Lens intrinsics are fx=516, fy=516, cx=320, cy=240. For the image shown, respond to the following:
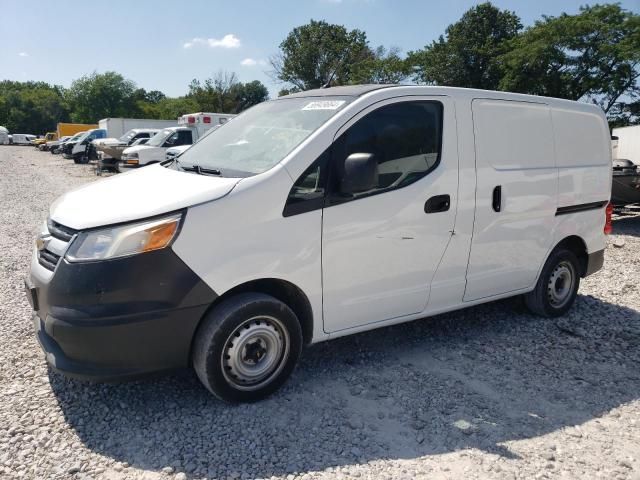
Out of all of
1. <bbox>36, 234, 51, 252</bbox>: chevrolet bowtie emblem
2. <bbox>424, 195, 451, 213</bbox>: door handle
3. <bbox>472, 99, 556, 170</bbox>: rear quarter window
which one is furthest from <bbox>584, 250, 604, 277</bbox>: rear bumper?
<bbox>36, 234, 51, 252</bbox>: chevrolet bowtie emblem

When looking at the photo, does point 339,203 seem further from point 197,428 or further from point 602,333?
point 602,333

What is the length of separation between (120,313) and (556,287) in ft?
13.6

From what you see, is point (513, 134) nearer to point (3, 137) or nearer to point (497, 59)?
point (497, 59)

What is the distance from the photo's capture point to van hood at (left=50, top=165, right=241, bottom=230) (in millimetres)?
2891

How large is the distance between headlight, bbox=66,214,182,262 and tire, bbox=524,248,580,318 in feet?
11.8

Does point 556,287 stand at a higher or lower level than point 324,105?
lower

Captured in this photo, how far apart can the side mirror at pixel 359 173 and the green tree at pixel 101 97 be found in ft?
278

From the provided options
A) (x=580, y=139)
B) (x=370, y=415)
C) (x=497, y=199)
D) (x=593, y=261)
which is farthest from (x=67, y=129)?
(x=370, y=415)

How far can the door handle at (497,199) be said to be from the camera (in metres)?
4.13

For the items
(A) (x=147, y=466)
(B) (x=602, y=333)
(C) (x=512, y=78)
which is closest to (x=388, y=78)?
(C) (x=512, y=78)

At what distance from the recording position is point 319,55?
5209 centimetres

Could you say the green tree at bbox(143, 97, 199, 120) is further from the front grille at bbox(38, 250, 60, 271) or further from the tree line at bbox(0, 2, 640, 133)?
the front grille at bbox(38, 250, 60, 271)

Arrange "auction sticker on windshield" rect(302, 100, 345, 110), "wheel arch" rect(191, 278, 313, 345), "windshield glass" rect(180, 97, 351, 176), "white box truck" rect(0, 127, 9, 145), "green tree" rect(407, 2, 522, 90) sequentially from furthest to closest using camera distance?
"white box truck" rect(0, 127, 9, 145) < "green tree" rect(407, 2, 522, 90) < "auction sticker on windshield" rect(302, 100, 345, 110) < "windshield glass" rect(180, 97, 351, 176) < "wheel arch" rect(191, 278, 313, 345)

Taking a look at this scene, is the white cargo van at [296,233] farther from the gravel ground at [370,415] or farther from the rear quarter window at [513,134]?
the gravel ground at [370,415]
